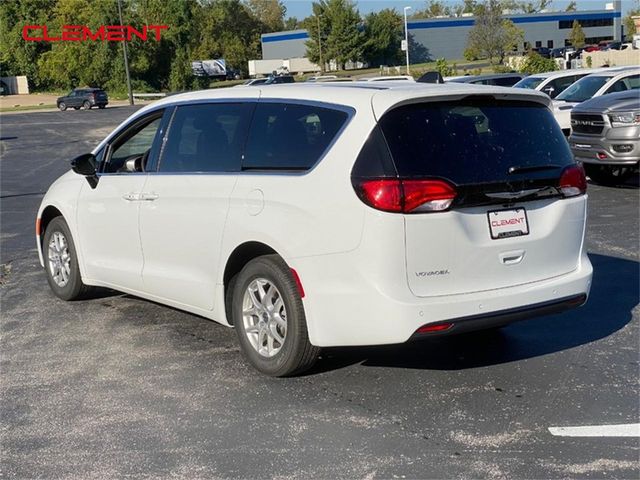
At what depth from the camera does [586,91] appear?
58.4 feet

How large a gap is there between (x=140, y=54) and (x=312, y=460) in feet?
248

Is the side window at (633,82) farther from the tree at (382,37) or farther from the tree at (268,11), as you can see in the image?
the tree at (268,11)

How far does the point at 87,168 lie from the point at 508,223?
3.56m

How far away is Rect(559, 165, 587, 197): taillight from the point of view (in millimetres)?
5410

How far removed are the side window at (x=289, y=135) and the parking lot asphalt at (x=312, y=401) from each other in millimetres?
1362

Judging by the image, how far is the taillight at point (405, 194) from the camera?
15.6ft

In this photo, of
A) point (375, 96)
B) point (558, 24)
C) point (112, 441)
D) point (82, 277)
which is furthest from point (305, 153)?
point (558, 24)

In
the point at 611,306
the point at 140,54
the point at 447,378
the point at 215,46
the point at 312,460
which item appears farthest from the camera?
the point at 215,46

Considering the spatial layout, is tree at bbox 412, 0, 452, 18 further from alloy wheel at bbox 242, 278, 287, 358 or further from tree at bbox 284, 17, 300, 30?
alloy wheel at bbox 242, 278, 287, 358

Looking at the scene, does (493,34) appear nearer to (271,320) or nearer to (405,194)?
(271,320)

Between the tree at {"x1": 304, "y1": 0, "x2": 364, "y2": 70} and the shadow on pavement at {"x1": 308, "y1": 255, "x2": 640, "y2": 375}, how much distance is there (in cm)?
8936

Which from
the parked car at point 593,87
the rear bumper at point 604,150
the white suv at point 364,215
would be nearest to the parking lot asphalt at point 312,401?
the white suv at point 364,215

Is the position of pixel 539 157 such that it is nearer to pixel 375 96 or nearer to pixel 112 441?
pixel 375 96

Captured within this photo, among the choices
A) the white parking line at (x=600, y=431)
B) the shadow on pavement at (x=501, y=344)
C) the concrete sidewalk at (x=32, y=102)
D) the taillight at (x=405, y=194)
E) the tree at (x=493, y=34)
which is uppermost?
the tree at (x=493, y=34)
